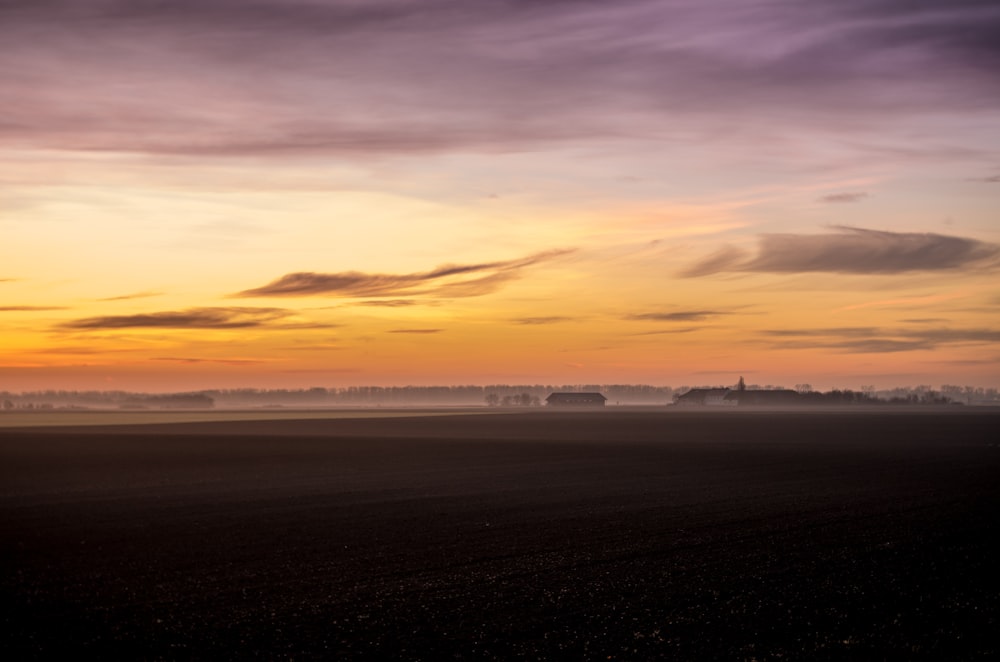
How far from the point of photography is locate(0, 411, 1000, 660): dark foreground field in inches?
653

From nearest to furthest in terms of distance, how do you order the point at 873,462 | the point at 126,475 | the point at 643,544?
the point at 643,544 → the point at 126,475 → the point at 873,462

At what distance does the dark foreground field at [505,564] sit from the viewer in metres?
16.6

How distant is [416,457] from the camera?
6125 centimetres

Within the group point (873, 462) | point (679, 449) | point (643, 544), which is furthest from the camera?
point (679, 449)

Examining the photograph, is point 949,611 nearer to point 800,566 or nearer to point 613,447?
point 800,566

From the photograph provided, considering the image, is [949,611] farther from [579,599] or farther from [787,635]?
[579,599]

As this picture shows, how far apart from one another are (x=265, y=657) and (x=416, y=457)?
4567cm

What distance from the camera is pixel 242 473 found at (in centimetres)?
5078

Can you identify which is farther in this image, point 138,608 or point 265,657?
point 138,608

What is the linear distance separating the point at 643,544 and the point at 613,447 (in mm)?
44744

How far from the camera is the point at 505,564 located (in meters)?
23.2

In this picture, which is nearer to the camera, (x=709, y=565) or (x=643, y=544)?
(x=709, y=565)

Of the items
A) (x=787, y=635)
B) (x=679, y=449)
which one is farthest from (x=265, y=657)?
(x=679, y=449)

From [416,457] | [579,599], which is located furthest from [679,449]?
[579,599]
